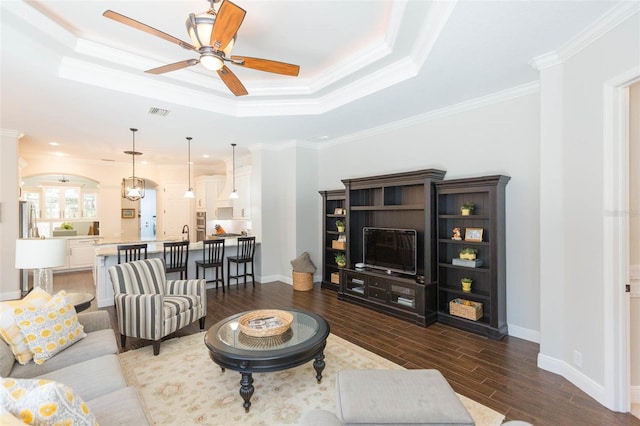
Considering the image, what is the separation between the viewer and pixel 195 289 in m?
3.95

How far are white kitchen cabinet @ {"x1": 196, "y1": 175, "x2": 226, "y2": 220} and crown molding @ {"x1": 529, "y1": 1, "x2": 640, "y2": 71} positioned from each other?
807cm

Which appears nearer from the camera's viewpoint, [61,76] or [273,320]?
[273,320]

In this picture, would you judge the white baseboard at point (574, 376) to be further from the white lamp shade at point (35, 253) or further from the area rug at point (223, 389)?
the white lamp shade at point (35, 253)

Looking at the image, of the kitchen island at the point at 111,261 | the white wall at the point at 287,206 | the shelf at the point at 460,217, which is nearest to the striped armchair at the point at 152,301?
the kitchen island at the point at 111,261

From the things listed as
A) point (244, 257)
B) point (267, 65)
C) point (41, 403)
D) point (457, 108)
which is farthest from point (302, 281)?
point (41, 403)

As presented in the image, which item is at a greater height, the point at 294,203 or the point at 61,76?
the point at 61,76

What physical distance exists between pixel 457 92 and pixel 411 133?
3.75ft

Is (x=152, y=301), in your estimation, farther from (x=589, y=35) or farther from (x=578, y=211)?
(x=589, y=35)

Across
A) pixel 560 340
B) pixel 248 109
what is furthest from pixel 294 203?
pixel 560 340

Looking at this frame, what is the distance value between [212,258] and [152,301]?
2754 millimetres

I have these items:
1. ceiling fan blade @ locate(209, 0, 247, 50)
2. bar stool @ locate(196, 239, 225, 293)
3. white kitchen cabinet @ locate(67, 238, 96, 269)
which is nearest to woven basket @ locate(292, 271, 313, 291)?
bar stool @ locate(196, 239, 225, 293)

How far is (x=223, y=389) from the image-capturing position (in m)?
2.65

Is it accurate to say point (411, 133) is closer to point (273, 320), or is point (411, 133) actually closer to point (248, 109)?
point (248, 109)

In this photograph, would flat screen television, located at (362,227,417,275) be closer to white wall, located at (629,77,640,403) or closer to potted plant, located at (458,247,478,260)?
potted plant, located at (458,247,478,260)
